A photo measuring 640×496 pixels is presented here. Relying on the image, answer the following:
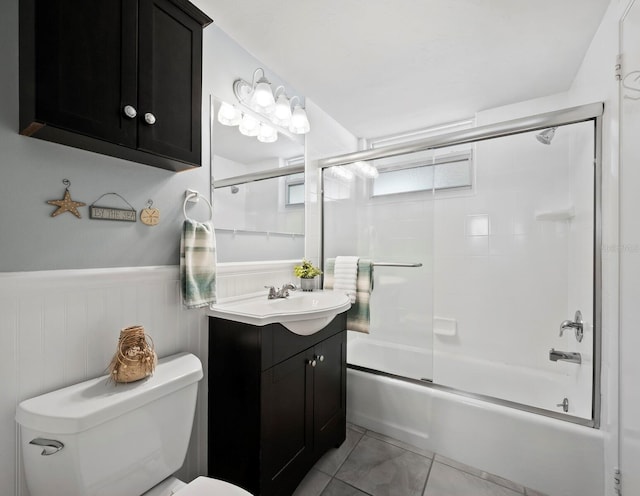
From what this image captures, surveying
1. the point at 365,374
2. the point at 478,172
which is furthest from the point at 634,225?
the point at 365,374

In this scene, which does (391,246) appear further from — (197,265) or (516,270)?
(197,265)

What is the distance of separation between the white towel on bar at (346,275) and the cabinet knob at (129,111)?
4.90ft

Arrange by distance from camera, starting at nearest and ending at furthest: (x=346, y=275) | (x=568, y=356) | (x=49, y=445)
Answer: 1. (x=49, y=445)
2. (x=568, y=356)
3. (x=346, y=275)

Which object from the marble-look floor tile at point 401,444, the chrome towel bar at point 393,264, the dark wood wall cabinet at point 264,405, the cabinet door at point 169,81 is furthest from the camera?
the chrome towel bar at point 393,264

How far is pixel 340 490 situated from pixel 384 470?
0.28 meters

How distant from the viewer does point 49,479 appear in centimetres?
76

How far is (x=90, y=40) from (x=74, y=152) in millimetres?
346

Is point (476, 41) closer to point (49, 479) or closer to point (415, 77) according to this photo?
point (415, 77)

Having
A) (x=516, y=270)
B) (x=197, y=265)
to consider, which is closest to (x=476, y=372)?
(x=516, y=270)

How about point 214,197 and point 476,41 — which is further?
point 476,41

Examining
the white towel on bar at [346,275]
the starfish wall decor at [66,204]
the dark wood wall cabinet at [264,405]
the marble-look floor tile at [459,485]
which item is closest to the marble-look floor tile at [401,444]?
the marble-look floor tile at [459,485]

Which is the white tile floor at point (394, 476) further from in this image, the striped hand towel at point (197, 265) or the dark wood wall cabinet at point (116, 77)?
the dark wood wall cabinet at point (116, 77)

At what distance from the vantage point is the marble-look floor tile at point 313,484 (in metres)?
1.36

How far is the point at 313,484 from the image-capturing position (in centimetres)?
141
